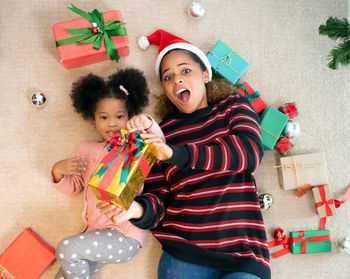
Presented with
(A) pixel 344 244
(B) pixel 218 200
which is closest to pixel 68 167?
(B) pixel 218 200

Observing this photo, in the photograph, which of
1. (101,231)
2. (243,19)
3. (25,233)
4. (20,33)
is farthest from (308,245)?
(20,33)

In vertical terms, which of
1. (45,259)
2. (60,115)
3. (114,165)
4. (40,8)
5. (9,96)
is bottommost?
(45,259)

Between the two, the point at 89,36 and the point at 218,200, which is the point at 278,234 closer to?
the point at 218,200

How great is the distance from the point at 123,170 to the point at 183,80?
482mm

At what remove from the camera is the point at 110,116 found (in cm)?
125

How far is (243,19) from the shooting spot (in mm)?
1461

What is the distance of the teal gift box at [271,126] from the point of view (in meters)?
1.33

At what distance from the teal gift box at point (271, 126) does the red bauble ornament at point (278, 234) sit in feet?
1.17

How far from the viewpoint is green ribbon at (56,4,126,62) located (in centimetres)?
128

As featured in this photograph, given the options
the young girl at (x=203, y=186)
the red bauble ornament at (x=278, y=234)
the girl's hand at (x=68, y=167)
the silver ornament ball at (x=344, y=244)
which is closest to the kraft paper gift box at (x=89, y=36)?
Result: the young girl at (x=203, y=186)

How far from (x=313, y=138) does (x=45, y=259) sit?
4.22ft

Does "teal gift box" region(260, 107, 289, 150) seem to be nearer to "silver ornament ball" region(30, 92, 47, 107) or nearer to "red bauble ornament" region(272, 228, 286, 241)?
"red bauble ornament" region(272, 228, 286, 241)

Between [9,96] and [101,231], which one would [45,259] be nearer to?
[101,231]

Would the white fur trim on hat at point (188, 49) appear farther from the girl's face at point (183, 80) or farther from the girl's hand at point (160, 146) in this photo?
the girl's hand at point (160, 146)
